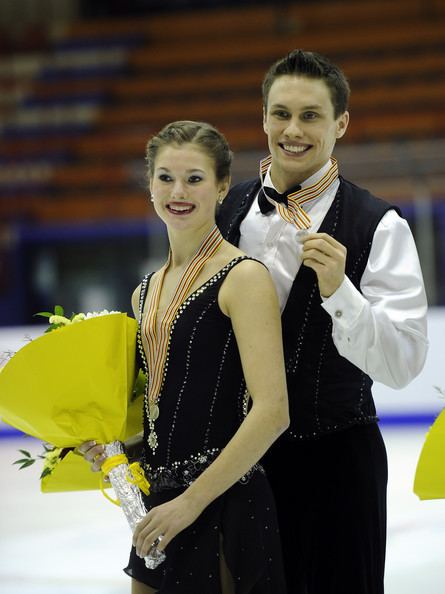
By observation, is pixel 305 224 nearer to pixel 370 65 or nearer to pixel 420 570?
pixel 420 570

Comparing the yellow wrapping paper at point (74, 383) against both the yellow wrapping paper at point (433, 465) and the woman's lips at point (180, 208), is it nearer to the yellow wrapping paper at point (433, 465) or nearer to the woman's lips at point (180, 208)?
the woman's lips at point (180, 208)

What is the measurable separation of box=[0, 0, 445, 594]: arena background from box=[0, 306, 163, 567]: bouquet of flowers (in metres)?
3.50

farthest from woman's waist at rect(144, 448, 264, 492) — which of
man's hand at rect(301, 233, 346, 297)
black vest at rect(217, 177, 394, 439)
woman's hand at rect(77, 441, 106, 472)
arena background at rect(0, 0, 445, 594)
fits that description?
arena background at rect(0, 0, 445, 594)

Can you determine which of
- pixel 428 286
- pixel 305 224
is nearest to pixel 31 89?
pixel 428 286

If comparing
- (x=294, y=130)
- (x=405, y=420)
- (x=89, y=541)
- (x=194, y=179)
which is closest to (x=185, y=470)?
(x=194, y=179)

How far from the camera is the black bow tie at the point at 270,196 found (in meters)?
2.07

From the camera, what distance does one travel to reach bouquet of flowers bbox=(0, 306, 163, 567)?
5.78 feet

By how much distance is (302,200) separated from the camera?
2051 millimetres

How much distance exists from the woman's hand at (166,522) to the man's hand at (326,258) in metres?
0.47

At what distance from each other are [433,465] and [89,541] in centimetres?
237

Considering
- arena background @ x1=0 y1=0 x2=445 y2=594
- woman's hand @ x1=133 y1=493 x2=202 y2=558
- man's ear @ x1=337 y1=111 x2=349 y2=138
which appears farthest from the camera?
arena background @ x1=0 y1=0 x2=445 y2=594

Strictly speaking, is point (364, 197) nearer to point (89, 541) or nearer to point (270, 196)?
point (270, 196)

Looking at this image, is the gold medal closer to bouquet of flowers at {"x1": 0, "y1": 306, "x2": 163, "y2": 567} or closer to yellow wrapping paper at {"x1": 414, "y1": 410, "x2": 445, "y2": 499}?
bouquet of flowers at {"x1": 0, "y1": 306, "x2": 163, "y2": 567}

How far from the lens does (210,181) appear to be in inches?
72.0
